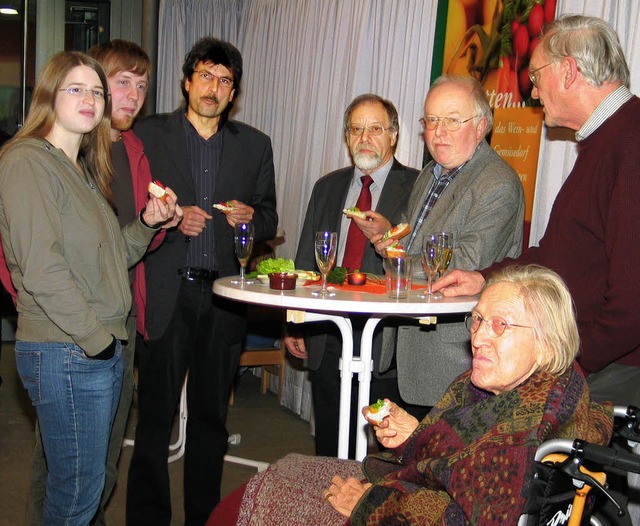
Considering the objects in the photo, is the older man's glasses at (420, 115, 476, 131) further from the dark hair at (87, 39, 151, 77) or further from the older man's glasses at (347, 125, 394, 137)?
the dark hair at (87, 39, 151, 77)

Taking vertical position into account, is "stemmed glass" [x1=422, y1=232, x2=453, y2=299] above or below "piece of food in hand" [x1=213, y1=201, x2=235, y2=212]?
below

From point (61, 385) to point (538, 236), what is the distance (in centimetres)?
240

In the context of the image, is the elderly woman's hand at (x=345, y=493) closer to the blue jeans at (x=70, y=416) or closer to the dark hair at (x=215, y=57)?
the blue jeans at (x=70, y=416)

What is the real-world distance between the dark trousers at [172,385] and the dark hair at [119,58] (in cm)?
93

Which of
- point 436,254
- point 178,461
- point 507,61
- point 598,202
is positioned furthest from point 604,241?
point 178,461

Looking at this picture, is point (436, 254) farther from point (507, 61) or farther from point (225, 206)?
point (507, 61)

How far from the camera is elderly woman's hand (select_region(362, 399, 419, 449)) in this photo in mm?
2449

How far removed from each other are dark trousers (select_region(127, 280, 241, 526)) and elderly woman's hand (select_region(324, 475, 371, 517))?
1.41 m

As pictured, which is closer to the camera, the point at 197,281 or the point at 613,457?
the point at 613,457

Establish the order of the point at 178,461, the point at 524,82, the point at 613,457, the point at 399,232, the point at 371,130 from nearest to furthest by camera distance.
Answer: the point at 613,457, the point at 399,232, the point at 371,130, the point at 524,82, the point at 178,461

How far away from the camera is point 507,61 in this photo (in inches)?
164

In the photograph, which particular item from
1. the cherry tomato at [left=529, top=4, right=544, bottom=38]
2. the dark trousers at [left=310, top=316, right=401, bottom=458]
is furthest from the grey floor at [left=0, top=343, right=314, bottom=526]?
the cherry tomato at [left=529, top=4, right=544, bottom=38]

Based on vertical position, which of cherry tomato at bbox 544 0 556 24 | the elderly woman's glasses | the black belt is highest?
cherry tomato at bbox 544 0 556 24

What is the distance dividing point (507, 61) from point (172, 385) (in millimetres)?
2287
